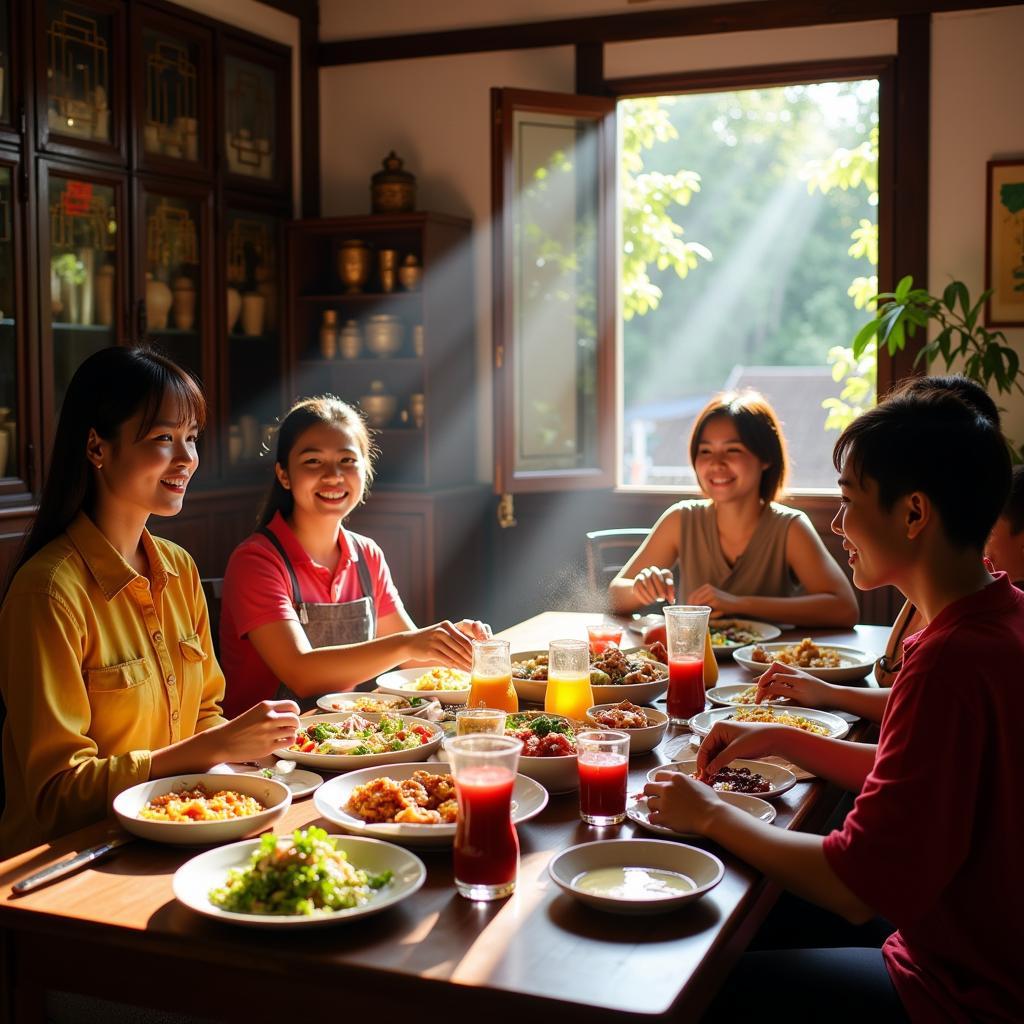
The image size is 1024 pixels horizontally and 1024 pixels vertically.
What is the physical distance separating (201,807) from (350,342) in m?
3.88

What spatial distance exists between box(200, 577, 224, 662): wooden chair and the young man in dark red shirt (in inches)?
52.3

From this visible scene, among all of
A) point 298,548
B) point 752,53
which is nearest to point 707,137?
point 752,53

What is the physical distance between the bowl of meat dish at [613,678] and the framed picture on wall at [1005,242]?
112 inches

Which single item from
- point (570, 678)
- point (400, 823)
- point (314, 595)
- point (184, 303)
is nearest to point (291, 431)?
point (314, 595)

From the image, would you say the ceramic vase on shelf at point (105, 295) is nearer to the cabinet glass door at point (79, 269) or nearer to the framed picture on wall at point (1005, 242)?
the cabinet glass door at point (79, 269)

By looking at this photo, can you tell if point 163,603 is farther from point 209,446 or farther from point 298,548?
point 209,446

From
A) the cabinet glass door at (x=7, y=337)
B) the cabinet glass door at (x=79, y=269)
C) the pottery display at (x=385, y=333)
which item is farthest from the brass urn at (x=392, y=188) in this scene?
the cabinet glass door at (x=7, y=337)

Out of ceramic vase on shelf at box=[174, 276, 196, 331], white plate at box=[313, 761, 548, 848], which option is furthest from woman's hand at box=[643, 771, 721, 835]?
ceramic vase on shelf at box=[174, 276, 196, 331]

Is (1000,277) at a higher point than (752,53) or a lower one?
lower

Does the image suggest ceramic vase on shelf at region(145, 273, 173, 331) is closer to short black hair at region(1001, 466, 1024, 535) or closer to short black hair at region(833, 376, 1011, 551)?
short black hair at region(1001, 466, 1024, 535)

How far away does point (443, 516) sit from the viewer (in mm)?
5109

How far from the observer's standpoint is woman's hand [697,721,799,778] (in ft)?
5.89

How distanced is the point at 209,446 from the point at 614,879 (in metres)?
3.72

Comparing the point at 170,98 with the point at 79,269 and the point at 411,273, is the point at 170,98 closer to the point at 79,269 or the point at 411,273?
the point at 79,269
